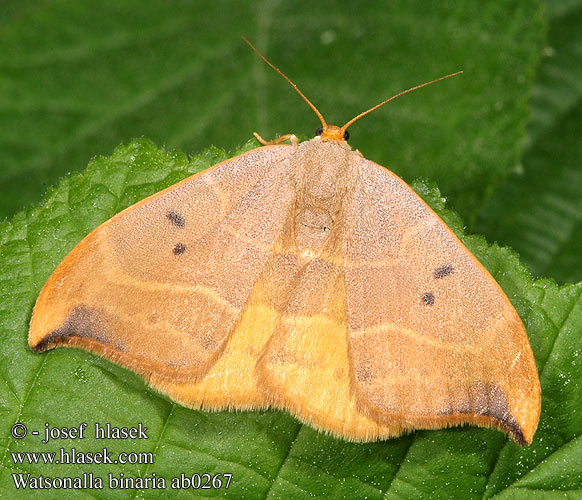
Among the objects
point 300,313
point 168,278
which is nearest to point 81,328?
point 168,278

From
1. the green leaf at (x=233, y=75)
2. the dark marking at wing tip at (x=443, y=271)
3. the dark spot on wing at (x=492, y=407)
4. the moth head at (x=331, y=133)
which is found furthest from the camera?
the green leaf at (x=233, y=75)

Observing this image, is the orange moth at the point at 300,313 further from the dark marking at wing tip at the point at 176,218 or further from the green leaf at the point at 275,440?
the green leaf at the point at 275,440

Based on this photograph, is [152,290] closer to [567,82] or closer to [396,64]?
[396,64]

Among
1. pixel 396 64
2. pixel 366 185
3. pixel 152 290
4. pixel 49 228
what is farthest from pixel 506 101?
pixel 49 228

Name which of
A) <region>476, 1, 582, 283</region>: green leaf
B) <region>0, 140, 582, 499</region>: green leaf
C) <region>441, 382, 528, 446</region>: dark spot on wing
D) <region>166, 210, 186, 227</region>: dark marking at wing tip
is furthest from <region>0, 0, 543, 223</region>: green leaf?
<region>441, 382, 528, 446</region>: dark spot on wing

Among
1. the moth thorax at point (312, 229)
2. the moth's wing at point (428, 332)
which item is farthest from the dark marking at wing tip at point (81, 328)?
the moth's wing at point (428, 332)
